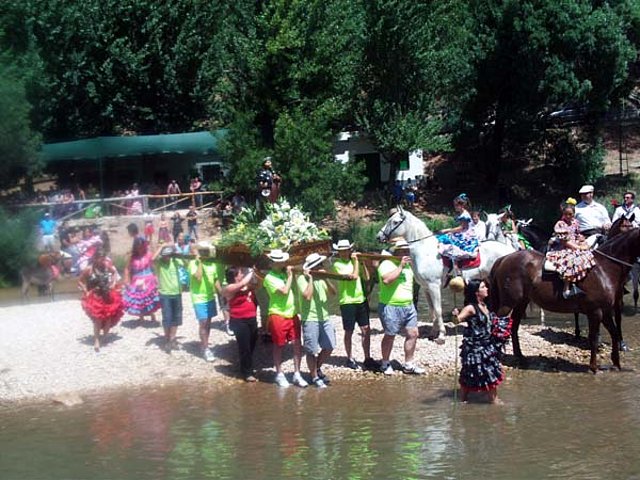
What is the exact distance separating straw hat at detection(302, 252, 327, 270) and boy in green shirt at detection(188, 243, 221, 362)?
1801mm

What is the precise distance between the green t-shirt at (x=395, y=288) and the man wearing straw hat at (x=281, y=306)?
136 cm

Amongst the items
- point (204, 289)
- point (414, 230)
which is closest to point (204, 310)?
point (204, 289)

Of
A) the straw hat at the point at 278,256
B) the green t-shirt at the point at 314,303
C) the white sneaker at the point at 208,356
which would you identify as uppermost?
the straw hat at the point at 278,256

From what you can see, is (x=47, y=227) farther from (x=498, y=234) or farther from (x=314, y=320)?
(x=314, y=320)

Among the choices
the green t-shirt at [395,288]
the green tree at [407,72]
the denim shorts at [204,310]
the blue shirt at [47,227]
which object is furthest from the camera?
the green tree at [407,72]

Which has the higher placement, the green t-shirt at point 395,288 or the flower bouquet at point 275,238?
the flower bouquet at point 275,238

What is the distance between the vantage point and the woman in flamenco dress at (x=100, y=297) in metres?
15.2

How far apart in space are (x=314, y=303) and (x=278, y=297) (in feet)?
1.82

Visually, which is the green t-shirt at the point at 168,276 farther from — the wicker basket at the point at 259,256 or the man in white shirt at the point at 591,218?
the man in white shirt at the point at 591,218

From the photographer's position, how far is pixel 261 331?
15.9m

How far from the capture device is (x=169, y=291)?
1525 cm

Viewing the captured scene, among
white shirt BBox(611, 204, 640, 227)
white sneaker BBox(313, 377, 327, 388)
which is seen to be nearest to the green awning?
white shirt BBox(611, 204, 640, 227)

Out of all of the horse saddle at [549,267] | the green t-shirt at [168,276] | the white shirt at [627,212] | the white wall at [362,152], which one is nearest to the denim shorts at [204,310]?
the green t-shirt at [168,276]

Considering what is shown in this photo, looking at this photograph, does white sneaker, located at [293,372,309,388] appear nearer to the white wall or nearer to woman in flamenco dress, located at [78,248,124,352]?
woman in flamenco dress, located at [78,248,124,352]
